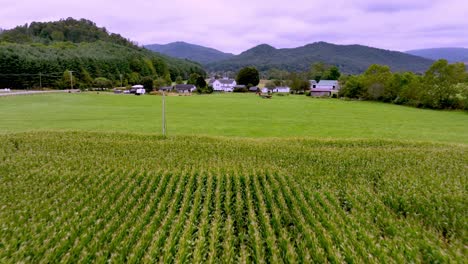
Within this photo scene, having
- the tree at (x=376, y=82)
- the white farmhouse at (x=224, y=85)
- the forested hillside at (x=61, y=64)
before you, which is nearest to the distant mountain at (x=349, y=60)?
the forested hillside at (x=61, y=64)

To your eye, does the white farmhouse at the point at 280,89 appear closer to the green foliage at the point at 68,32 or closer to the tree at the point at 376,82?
the tree at the point at 376,82

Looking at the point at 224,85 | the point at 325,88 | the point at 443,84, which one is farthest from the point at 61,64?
the point at 443,84

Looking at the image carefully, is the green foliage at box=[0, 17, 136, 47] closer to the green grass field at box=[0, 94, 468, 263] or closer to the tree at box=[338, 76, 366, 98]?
the tree at box=[338, 76, 366, 98]

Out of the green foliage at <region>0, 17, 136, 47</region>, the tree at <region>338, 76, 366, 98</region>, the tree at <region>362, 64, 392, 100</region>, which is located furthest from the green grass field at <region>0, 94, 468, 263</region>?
the green foliage at <region>0, 17, 136, 47</region>

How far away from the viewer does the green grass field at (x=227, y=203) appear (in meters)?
5.31

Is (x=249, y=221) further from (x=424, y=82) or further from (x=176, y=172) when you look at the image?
Result: (x=424, y=82)

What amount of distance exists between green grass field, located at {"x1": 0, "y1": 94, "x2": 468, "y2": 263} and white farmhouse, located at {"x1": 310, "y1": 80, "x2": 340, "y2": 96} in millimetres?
54425

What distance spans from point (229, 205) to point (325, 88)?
7094 centimetres

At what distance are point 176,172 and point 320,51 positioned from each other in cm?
21071

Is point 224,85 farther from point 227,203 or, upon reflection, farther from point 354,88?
point 227,203

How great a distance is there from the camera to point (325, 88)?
2822 inches

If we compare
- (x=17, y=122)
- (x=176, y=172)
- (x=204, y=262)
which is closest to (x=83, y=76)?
(x=17, y=122)

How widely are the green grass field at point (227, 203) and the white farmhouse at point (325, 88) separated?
54.4 meters

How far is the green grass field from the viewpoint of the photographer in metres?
5.31
